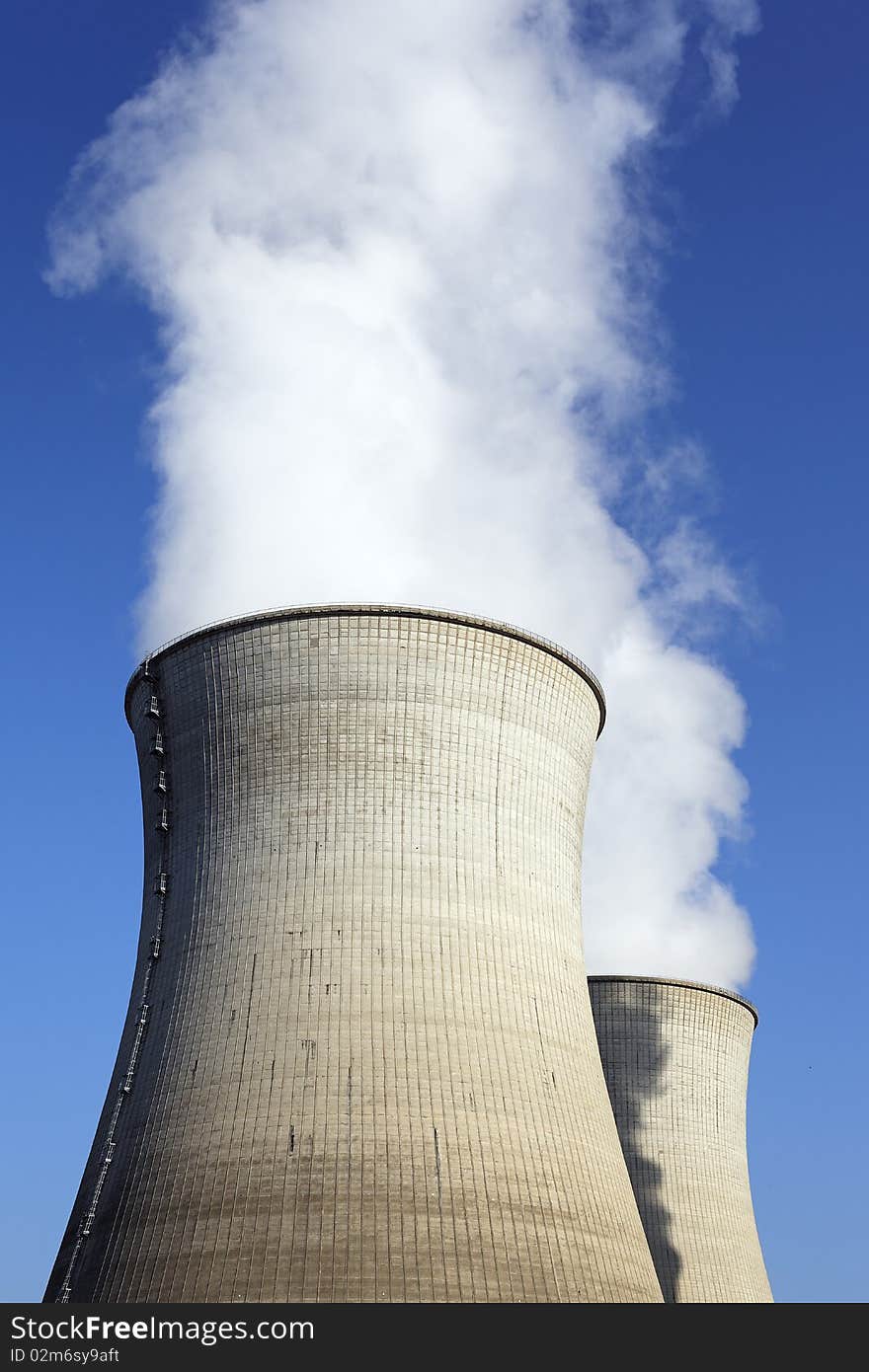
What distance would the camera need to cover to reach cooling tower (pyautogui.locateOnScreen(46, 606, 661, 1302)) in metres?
14.9

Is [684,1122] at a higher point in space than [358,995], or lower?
higher

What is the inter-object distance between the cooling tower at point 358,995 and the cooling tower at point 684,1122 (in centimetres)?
1000

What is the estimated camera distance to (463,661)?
17.7 metres

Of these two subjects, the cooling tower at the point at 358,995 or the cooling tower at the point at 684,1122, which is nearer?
the cooling tower at the point at 358,995

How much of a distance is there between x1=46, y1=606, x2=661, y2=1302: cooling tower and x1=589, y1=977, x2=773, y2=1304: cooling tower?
32.8ft

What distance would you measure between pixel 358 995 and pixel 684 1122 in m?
13.8

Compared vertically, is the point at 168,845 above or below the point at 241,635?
below

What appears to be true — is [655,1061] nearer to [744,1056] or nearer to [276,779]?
[744,1056]

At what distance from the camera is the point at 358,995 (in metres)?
16.0

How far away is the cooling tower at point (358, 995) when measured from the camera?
14.9 metres

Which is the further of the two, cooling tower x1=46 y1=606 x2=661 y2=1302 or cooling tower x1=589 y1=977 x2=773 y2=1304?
cooling tower x1=589 y1=977 x2=773 y2=1304

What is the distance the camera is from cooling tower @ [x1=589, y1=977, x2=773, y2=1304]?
86.9 ft

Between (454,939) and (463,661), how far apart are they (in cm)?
350
